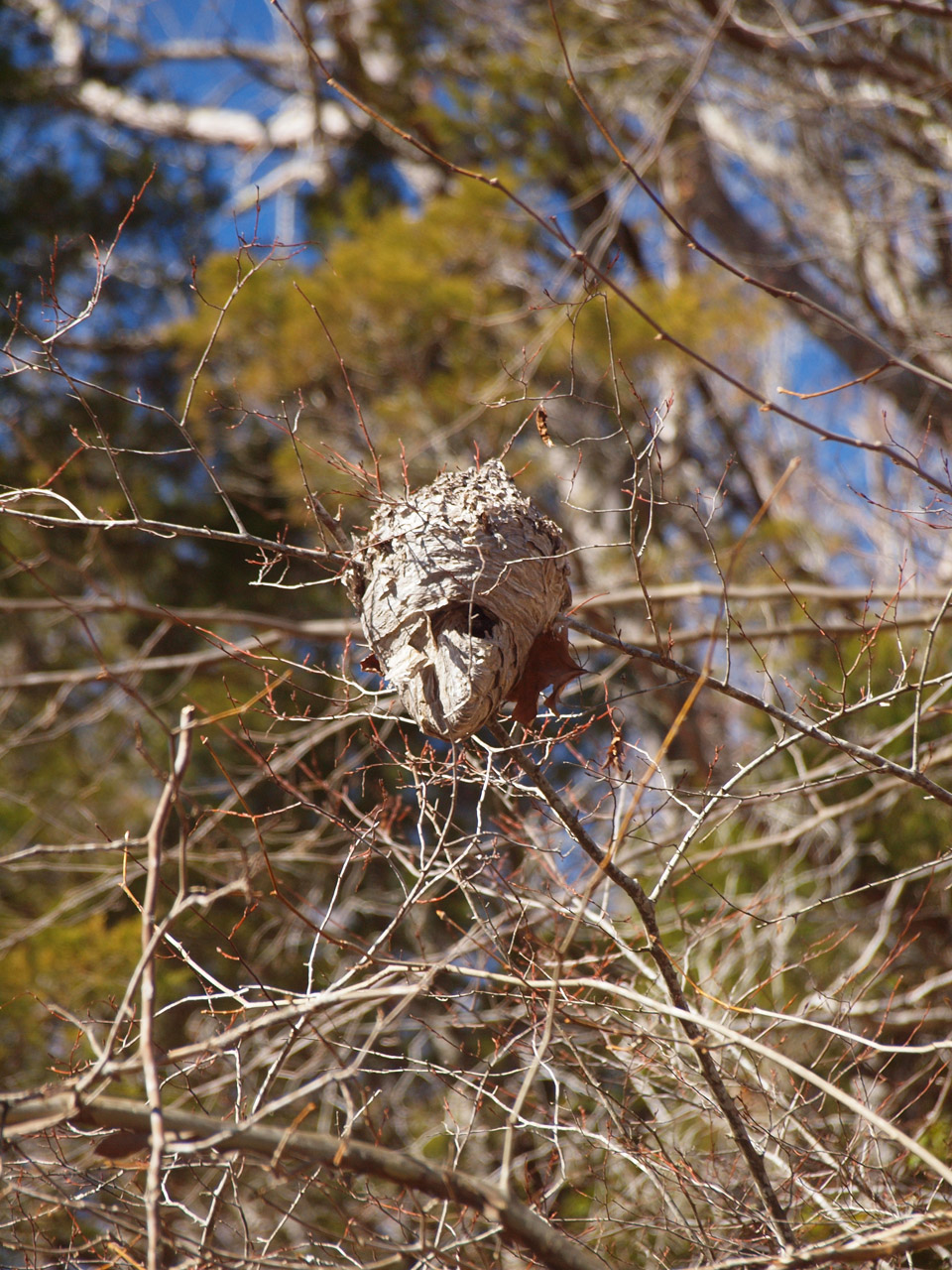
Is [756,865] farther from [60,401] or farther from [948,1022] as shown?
[60,401]

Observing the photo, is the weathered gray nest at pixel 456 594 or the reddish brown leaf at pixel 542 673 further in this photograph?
the reddish brown leaf at pixel 542 673

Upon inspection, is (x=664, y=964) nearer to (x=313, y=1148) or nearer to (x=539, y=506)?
(x=313, y=1148)

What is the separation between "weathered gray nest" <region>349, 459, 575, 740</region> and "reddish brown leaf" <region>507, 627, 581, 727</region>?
14 mm

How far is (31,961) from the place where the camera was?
562cm

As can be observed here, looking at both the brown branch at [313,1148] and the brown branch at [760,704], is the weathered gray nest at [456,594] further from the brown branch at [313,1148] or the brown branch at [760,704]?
the brown branch at [313,1148]

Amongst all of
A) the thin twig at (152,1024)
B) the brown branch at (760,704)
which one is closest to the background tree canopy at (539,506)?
the brown branch at (760,704)

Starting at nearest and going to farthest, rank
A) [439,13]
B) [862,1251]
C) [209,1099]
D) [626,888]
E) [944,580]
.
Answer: [862,1251]
[626,888]
[944,580]
[209,1099]
[439,13]

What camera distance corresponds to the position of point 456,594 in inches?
88.5

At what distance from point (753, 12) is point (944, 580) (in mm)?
4676

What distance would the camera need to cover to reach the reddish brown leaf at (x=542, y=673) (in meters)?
2.36

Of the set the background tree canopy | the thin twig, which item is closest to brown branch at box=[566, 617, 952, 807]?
the background tree canopy

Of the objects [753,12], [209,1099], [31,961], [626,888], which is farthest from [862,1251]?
[753,12]

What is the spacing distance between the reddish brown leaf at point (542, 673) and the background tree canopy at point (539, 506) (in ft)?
0.63

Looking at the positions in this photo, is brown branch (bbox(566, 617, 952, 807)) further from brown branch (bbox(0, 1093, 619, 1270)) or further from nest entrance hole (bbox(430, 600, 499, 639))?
brown branch (bbox(0, 1093, 619, 1270))
